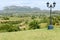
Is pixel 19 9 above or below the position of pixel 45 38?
below

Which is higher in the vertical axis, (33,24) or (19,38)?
(19,38)

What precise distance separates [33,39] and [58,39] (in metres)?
2.22

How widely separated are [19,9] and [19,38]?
Answer: 17048 cm

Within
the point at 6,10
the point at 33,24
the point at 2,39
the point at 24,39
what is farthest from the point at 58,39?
the point at 6,10

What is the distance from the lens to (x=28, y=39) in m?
16.9

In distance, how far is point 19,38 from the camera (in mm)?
17203

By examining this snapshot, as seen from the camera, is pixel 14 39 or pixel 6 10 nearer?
pixel 14 39

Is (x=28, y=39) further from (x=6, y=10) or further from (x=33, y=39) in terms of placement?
(x=6, y=10)

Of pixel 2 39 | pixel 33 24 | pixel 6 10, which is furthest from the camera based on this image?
pixel 6 10

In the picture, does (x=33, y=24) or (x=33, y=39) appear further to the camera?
(x=33, y=24)

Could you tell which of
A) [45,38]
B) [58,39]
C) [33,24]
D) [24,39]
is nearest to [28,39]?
[24,39]

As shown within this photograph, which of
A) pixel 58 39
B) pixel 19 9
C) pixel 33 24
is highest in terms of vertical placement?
pixel 58 39

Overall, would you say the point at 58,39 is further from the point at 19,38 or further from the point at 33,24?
the point at 33,24

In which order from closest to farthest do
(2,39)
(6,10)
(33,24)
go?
(2,39) < (33,24) < (6,10)
